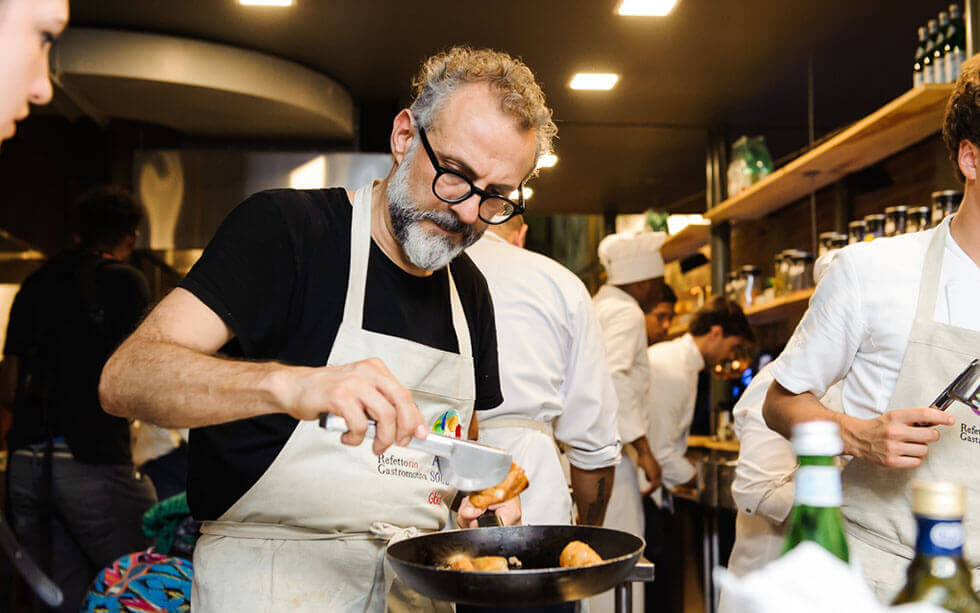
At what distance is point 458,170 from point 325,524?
1.91 feet

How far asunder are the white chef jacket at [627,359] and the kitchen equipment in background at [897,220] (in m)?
1.00

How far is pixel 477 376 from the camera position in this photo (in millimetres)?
1704

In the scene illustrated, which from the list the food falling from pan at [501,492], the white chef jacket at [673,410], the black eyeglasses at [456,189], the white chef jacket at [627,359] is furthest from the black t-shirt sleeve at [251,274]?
the white chef jacket at [673,410]

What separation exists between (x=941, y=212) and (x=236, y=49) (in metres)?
3.20

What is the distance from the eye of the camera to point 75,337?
3.13 meters

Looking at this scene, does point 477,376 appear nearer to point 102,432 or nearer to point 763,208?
point 102,432

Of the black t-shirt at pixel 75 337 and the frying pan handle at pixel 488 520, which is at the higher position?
the black t-shirt at pixel 75 337

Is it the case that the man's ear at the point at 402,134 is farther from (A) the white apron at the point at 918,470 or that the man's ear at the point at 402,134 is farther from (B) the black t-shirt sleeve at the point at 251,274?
(A) the white apron at the point at 918,470

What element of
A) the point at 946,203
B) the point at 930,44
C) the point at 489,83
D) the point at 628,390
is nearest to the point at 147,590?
the point at 489,83

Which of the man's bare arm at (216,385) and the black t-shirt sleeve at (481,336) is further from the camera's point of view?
the black t-shirt sleeve at (481,336)

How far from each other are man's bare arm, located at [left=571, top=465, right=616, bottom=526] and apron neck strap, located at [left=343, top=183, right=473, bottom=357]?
1084 millimetres

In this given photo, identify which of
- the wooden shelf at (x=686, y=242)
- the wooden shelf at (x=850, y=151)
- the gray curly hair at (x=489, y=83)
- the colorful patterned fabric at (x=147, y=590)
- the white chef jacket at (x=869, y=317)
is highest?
the wooden shelf at (x=850, y=151)

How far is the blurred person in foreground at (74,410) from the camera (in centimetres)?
306

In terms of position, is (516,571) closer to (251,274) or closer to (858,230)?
(251,274)
